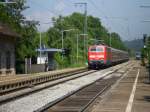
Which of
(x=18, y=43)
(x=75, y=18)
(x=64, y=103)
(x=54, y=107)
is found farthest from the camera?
(x=75, y=18)

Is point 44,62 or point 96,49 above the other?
point 96,49

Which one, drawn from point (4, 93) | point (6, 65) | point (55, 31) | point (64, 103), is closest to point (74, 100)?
point (64, 103)

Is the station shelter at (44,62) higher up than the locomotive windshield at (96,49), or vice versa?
the locomotive windshield at (96,49)

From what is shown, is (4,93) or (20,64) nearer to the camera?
(4,93)

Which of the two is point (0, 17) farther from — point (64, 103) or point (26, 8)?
point (64, 103)

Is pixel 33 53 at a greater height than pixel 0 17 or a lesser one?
lesser

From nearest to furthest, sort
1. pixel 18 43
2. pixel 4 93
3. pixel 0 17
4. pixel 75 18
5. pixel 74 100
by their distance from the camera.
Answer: pixel 74 100 → pixel 4 93 → pixel 0 17 → pixel 18 43 → pixel 75 18

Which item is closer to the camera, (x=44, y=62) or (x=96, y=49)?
(x=96, y=49)

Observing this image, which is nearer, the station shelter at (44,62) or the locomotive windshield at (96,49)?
the station shelter at (44,62)

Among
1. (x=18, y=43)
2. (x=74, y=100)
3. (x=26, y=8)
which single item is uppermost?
(x=26, y=8)

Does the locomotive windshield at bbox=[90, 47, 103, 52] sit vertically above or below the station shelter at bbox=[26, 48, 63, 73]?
above

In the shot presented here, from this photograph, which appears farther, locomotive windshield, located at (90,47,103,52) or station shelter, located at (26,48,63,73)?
locomotive windshield, located at (90,47,103,52)

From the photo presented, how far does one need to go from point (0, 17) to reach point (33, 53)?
10.6 meters

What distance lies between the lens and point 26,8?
58.2m
